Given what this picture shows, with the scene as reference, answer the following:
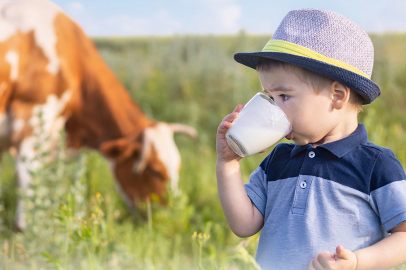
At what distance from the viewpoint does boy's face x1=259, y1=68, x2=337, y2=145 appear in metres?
1.17

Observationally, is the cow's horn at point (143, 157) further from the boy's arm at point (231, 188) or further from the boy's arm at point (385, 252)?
the boy's arm at point (385, 252)

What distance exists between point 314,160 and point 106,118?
3338 mm

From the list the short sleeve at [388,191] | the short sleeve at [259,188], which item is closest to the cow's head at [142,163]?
the short sleeve at [259,188]

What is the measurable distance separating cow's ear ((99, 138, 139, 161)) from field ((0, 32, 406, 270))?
0.70ft

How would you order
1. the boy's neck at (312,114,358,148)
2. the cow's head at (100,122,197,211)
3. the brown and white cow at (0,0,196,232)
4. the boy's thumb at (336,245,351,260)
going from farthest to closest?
1. the cow's head at (100,122,197,211)
2. the brown and white cow at (0,0,196,232)
3. the boy's neck at (312,114,358,148)
4. the boy's thumb at (336,245,351,260)

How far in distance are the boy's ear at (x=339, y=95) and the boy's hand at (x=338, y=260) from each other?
383 millimetres

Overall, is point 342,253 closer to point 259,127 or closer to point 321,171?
point 321,171

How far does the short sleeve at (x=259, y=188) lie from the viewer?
1.28 metres

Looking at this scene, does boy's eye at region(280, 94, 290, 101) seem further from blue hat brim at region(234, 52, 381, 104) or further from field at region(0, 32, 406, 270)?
field at region(0, 32, 406, 270)

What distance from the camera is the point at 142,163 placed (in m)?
3.86

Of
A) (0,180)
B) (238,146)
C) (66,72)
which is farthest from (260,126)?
(0,180)

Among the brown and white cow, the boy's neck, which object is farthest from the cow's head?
the boy's neck

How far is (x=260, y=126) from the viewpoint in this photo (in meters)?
1.14

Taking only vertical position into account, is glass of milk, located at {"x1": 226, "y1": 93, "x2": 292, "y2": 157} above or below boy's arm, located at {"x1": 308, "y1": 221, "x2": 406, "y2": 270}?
above
